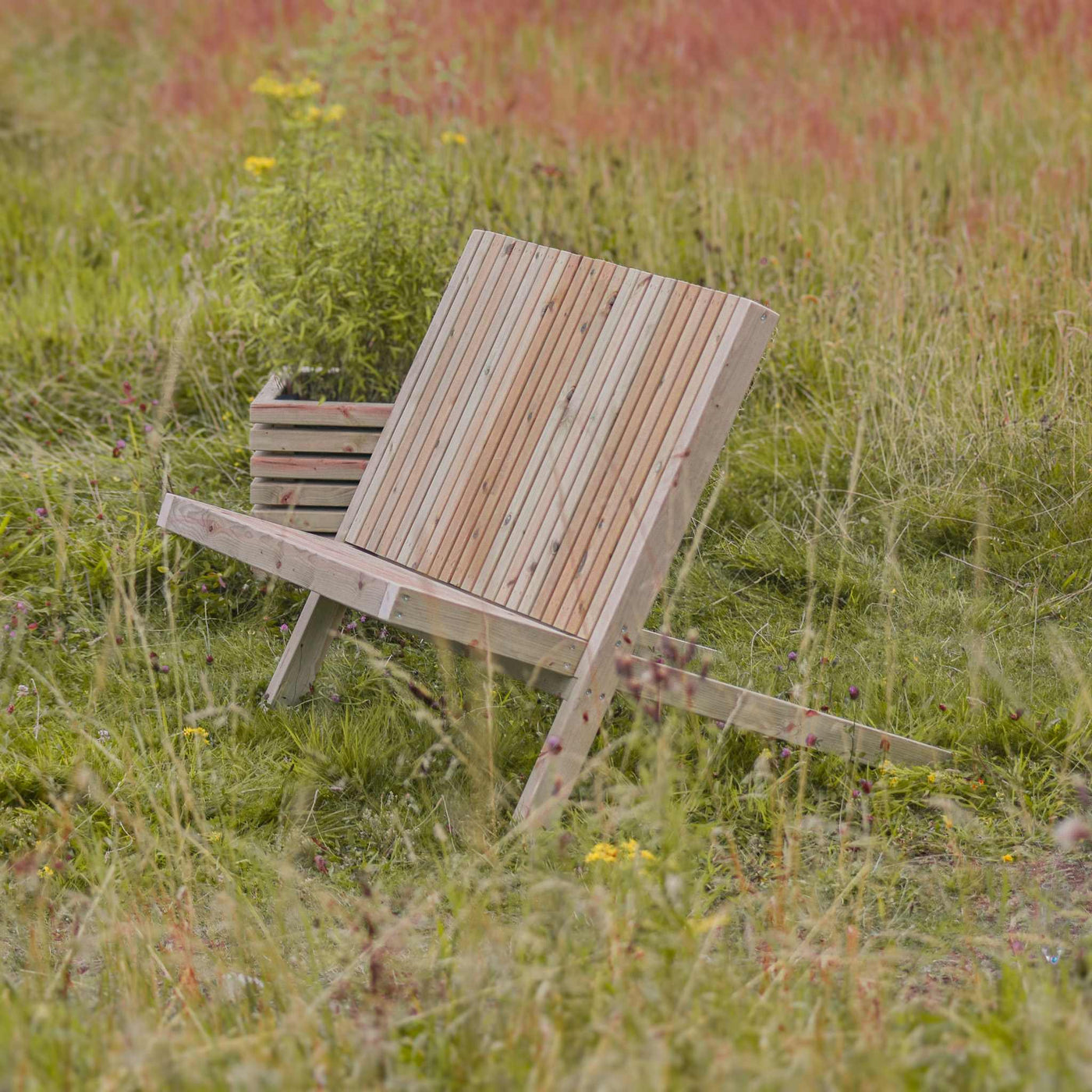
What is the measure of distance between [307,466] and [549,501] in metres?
0.97

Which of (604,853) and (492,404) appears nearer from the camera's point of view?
(604,853)

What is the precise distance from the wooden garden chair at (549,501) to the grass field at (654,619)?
13cm

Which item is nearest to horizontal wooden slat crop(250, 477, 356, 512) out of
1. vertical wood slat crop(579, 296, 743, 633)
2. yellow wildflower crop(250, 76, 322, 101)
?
vertical wood slat crop(579, 296, 743, 633)

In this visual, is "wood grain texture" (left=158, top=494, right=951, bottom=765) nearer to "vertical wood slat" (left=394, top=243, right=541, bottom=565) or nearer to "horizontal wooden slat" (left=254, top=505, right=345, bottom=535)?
"vertical wood slat" (left=394, top=243, right=541, bottom=565)

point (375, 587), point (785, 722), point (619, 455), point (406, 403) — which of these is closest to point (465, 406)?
point (406, 403)

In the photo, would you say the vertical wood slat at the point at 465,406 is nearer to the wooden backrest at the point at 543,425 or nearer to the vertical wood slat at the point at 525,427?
the wooden backrest at the point at 543,425

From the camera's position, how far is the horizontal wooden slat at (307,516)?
3.57 m

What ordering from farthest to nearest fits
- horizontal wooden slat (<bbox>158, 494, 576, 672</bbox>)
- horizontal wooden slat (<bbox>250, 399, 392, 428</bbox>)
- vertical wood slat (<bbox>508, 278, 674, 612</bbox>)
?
horizontal wooden slat (<bbox>250, 399, 392, 428</bbox>), vertical wood slat (<bbox>508, 278, 674, 612</bbox>), horizontal wooden slat (<bbox>158, 494, 576, 672</bbox>)

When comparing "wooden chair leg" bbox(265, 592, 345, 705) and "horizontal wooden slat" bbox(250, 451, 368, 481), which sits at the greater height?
"horizontal wooden slat" bbox(250, 451, 368, 481)

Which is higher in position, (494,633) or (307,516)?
(494,633)

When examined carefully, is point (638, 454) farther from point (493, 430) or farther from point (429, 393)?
point (429, 393)

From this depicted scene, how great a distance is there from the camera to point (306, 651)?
10.6 ft

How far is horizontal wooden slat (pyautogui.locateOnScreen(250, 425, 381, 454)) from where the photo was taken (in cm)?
355

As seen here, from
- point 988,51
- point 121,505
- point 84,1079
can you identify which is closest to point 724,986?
point 84,1079
